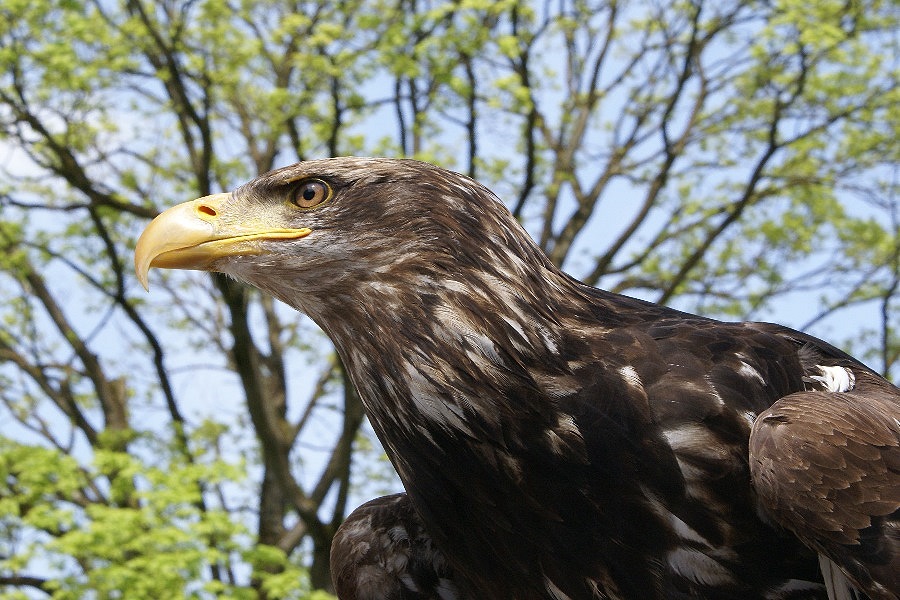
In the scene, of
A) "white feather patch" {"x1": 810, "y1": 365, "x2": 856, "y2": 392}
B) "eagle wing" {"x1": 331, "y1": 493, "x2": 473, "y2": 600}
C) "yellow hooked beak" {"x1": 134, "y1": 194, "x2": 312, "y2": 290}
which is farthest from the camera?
"eagle wing" {"x1": 331, "y1": 493, "x2": 473, "y2": 600}

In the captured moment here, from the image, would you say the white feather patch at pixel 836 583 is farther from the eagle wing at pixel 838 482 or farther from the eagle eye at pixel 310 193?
the eagle eye at pixel 310 193

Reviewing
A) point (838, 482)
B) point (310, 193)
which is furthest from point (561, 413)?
point (310, 193)

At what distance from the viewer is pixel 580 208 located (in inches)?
599

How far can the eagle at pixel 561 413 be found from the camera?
2506mm

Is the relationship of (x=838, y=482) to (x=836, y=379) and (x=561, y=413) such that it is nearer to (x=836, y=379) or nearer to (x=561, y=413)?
(x=836, y=379)

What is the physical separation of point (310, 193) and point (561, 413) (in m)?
1.07

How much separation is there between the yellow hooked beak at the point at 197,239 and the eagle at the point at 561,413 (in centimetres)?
14

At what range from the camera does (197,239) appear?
114 inches

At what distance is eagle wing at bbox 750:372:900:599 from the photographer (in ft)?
7.18

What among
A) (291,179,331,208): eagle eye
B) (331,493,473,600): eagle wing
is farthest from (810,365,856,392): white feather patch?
(291,179,331,208): eagle eye

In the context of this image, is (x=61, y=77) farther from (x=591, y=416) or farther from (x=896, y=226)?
(x=896, y=226)

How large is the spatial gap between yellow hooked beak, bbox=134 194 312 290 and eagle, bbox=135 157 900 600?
14 cm

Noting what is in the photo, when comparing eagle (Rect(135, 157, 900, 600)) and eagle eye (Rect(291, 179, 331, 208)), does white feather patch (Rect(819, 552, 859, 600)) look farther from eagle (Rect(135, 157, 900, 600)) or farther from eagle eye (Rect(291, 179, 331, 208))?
eagle eye (Rect(291, 179, 331, 208))

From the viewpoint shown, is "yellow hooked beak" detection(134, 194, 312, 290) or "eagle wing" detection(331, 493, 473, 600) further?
"eagle wing" detection(331, 493, 473, 600)
